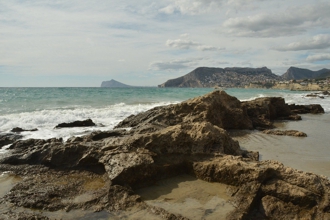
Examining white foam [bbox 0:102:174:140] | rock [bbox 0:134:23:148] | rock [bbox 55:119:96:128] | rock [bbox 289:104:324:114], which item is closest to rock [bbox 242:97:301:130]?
rock [bbox 289:104:324:114]

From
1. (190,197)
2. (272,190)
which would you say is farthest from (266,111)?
(190,197)

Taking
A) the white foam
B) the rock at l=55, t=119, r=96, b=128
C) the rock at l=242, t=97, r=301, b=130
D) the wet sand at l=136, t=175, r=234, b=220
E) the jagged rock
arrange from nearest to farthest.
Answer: the jagged rock < the wet sand at l=136, t=175, r=234, b=220 < the white foam < the rock at l=55, t=119, r=96, b=128 < the rock at l=242, t=97, r=301, b=130

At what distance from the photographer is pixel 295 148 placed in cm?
889

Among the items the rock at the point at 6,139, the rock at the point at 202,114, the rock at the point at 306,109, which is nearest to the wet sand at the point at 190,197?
the rock at the point at 202,114

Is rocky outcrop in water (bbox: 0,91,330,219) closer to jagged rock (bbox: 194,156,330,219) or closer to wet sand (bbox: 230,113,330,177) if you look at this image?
jagged rock (bbox: 194,156,330,219)

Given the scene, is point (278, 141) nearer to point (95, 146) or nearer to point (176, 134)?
point (176, 134)

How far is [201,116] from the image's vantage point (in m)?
10.7

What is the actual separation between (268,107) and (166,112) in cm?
721

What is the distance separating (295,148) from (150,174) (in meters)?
5.70

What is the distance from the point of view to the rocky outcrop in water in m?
4.48

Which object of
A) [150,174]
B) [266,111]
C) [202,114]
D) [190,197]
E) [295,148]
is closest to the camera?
[190,197]

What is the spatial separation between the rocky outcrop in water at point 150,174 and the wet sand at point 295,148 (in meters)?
1.13

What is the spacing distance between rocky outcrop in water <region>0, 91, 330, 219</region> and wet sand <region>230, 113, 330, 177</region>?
113cm

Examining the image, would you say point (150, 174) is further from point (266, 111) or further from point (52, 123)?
point (52, 123)
